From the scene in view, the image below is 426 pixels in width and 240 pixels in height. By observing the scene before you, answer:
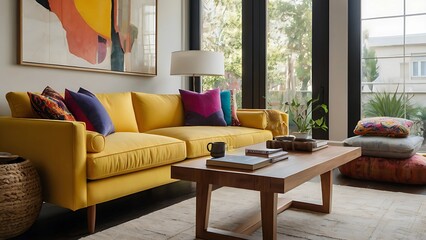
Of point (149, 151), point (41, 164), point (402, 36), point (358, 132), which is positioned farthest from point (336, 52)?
point (41, 164)

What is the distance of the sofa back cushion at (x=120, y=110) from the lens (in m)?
3.16

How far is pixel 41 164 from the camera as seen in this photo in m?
2.22

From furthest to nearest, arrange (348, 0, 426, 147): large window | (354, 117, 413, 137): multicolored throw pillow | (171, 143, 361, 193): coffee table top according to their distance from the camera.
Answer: (348, 0, 426, 147): large window, (354, 117, 413, 137): multicolored throw pillow, (171, 143, 361, 193): coffee table top

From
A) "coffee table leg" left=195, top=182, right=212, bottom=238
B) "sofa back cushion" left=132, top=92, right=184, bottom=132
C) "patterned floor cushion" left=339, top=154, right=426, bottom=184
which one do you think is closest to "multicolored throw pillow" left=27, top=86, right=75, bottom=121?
"coffee table leg" left=195, top=182, right=212, bottom=238

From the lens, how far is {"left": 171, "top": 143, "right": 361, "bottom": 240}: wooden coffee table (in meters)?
1.61

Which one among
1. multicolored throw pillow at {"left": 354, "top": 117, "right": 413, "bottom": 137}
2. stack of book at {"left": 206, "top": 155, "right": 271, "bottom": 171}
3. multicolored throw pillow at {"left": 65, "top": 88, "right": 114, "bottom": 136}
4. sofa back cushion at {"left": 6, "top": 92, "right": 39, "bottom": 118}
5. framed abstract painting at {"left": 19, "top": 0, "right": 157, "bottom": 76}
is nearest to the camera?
stack of book at {"left": 206, "top": 155, "right": 271, "bottom": 171}

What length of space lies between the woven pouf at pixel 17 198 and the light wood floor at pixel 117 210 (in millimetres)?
94

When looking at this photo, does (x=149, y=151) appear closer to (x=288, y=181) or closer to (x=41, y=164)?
(x=41, y=164)

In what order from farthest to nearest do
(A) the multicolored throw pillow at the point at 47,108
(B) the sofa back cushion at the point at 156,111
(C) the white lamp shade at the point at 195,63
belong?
(C) the white lamp shade at the point at 195,63 → (B) the sofa back cushion at the point at 156,111 → (A) the multicolored throw pillow at the point at 47,108

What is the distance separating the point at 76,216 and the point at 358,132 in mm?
2540

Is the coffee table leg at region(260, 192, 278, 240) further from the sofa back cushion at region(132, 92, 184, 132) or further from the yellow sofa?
the sofa back cushion at region(132, 92, 184, 132)

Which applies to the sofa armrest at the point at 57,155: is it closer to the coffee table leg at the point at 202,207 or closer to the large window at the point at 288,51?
the coffee table leg at the point at 202,207

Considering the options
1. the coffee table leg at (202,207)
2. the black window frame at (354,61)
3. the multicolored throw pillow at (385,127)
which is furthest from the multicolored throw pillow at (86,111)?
the black window frame at (354,61)

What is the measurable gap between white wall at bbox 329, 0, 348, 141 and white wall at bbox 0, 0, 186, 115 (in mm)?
1812
